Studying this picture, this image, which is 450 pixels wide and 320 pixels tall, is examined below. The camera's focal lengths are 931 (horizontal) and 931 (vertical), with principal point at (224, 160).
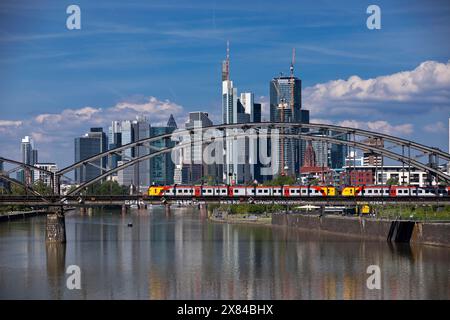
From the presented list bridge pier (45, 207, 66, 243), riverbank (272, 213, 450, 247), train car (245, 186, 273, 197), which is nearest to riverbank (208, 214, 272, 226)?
riverbank (272, 213, 450, 247)

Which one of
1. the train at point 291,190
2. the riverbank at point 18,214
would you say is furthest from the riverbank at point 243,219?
the train at point 291,190

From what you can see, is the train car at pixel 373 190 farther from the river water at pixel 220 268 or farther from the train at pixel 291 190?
the river water at pixel 220 268

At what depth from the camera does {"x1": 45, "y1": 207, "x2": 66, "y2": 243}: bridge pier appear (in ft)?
293

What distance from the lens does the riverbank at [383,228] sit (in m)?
80.6

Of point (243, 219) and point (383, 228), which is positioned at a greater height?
point (383, 228)

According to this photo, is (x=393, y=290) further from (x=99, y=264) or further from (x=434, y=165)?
(x=434, y=165)

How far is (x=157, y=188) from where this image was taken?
102 m

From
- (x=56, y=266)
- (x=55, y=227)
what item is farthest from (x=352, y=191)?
(x=56, y=266)

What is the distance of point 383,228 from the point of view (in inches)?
3583

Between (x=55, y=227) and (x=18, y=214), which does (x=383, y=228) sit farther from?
(x=18, y=214)

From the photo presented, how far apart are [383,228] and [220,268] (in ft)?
100

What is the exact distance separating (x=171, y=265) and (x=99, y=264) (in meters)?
5.50

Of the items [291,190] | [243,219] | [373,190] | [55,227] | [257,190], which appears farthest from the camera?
[243,219]
